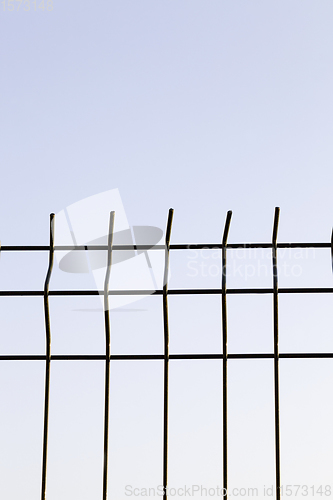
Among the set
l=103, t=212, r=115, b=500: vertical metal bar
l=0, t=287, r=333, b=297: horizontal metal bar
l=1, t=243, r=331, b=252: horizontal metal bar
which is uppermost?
l=1, t=243, r=331, b=252: horizontal metal bar

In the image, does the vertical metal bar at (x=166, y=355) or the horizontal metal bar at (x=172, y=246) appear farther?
the horizontal metal bar at (x=172, y=246)

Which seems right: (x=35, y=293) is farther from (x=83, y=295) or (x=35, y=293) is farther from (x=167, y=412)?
(x=167, y=412)

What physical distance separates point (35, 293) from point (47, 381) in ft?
1.61

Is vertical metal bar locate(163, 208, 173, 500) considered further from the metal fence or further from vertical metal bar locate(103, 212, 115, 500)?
vertical metal bar locate(103, 212, 115, 500)

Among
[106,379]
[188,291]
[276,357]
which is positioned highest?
[188,291]

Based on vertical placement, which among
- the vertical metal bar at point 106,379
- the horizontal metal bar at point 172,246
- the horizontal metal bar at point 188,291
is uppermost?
the horizontal metal bar at point 172,246

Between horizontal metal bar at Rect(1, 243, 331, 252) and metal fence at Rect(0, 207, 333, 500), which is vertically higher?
horizontal metal bar at Rect(1, 243, 331, 252)

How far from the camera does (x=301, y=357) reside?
3.29 meters

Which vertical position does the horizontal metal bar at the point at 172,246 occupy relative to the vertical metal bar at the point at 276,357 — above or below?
above

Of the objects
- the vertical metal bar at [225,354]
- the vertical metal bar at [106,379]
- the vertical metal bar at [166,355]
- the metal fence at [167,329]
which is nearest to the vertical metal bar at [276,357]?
the metal fence at [167,329]

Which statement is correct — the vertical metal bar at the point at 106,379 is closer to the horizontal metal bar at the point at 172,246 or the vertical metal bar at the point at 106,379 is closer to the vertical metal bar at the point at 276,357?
the horizontal metal bar at the point at 172,246

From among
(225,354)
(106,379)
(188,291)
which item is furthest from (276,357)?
(106,379)

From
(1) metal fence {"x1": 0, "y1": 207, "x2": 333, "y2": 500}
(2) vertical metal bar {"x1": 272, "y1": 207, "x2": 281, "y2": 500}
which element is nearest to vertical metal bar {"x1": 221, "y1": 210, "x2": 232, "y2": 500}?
(1) metal fence {"x1": 0, "y1": 207, "x2": 333, "y2": 500}

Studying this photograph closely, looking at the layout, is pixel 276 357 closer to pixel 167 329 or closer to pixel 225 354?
pixel 225 354
